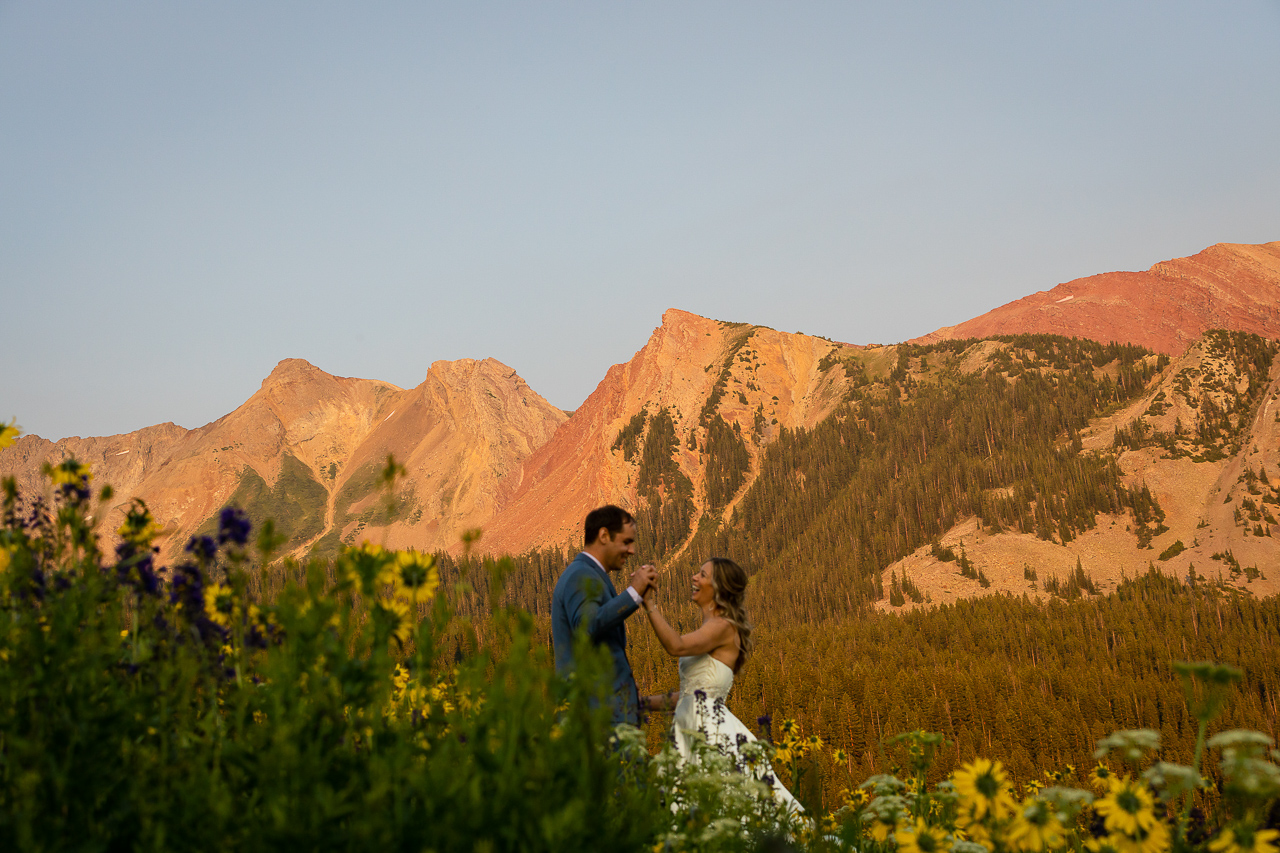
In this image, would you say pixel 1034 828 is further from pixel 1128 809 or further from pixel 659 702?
pixel 659 702

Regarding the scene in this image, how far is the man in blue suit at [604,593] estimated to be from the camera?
402cm

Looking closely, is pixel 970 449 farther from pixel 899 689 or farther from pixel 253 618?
pixel 253 618

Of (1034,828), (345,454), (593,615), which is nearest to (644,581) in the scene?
(593,615)

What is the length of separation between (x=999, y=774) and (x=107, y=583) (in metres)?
2.62

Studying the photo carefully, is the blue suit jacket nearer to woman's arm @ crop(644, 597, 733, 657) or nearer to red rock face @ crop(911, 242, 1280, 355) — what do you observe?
woman's arm @ crop(644, 597, 733, 657)

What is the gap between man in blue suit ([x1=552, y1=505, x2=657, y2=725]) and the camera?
4.02 m

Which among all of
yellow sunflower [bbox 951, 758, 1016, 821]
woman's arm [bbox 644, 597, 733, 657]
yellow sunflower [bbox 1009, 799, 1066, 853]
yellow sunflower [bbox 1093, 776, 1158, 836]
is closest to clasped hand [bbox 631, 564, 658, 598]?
woman's arm [bbox 644, 597, 733, 657]

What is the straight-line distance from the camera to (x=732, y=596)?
16.8 ft

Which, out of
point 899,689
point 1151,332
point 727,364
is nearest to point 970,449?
point 727,364

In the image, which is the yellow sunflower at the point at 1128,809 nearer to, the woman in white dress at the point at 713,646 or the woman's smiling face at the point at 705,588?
the woman in white dress at the point at 713,646

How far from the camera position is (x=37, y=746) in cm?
154

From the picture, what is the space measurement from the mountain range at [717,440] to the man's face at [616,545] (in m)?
1.31

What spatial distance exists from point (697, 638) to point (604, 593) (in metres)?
0.83

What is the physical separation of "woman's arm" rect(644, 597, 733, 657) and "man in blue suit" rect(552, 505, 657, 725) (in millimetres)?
266
